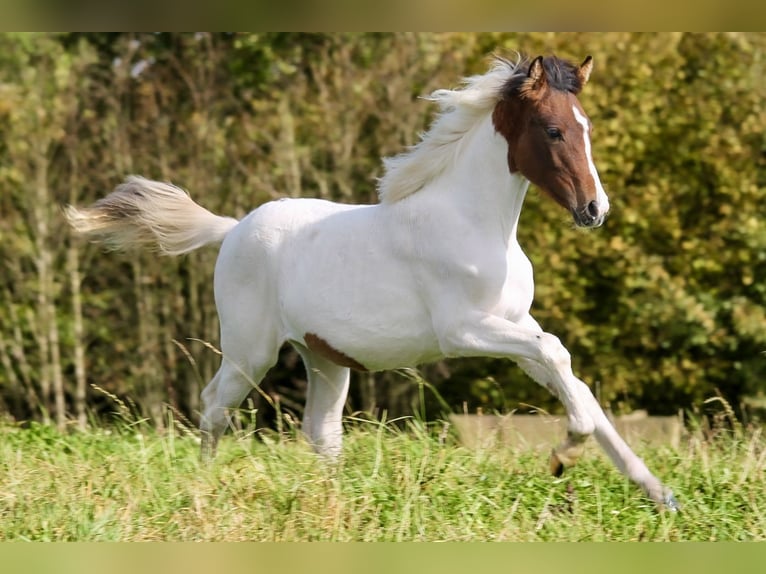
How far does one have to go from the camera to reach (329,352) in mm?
5520

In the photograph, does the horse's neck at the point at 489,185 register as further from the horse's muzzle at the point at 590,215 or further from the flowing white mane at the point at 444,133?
the horse's muzzle at the point at 590,215

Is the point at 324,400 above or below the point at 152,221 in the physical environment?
below

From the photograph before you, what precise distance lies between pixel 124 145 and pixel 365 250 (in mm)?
6598

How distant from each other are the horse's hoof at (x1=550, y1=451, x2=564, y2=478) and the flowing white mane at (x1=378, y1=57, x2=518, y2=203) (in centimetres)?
155

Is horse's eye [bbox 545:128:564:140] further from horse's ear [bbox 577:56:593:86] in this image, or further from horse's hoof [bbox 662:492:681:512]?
horse's hoof [bbox 662:492:681:512]

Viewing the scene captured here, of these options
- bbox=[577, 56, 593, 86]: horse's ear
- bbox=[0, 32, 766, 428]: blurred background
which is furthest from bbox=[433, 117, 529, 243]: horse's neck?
bbox=[0, 32, 766, 428]: blurred background

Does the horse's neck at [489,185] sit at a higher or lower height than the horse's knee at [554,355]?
higher

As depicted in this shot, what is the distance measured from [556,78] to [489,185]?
58 centimetres

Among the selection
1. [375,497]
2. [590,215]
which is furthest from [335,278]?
[590,215]

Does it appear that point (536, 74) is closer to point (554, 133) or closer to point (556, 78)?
point (556, 78)

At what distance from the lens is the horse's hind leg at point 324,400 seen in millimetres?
5891

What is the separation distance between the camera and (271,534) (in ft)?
13.9

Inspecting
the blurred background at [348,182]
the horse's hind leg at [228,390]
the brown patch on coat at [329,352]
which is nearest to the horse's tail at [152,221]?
the horse's hind leg at [228,390]
